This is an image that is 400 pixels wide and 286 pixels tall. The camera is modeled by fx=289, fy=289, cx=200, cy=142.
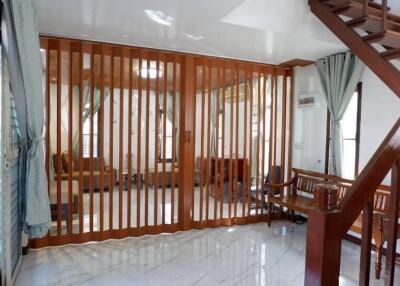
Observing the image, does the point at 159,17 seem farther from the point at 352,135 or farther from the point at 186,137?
the point at 352,135

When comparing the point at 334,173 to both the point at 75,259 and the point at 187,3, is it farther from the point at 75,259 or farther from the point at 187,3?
the point at 75,259

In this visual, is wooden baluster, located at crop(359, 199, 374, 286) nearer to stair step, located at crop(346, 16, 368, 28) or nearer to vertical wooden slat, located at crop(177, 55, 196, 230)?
stair step, located at crop(346, 16, 368, 28)

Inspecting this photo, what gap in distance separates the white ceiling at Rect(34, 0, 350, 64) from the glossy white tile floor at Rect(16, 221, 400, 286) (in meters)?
2.33

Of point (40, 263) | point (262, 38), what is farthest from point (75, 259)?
point (262, 38)

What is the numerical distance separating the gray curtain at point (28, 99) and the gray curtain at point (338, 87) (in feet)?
10.6

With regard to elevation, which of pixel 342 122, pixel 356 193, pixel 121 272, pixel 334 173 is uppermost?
pixel 342 122

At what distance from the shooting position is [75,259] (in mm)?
2955

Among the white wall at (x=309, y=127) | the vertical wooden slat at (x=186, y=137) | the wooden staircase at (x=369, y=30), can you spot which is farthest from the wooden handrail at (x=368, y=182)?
the white wall at (x=309, y=127)

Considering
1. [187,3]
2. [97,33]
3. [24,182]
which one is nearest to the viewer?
[187,3]

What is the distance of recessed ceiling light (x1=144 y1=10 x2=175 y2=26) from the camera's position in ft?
8.41

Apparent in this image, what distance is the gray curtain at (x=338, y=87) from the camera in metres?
3.44

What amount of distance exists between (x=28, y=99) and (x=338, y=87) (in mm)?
3327

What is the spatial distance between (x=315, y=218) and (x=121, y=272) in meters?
2.21

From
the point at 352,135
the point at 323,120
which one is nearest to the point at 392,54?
the point at 352,135
